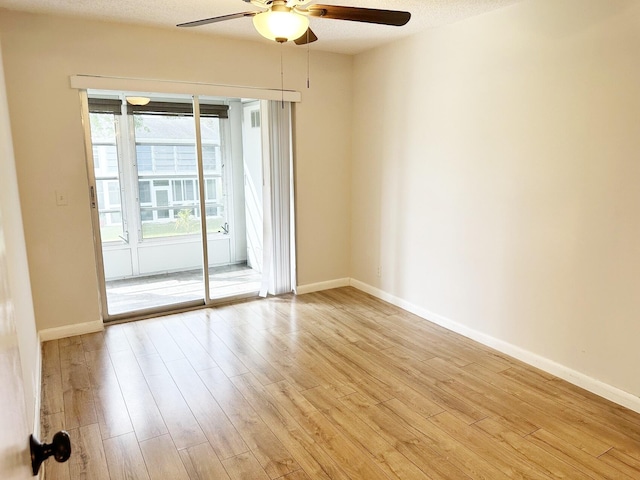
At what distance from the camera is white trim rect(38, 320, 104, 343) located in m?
Answer: 3.60

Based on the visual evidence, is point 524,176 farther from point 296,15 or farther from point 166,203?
point 166,203

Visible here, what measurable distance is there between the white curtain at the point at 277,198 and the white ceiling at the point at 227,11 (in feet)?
2.82

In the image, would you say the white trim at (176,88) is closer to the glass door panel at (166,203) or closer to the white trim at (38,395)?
the glass door panel at (166,203)

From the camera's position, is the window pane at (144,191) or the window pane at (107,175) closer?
the window pane at (107,175)

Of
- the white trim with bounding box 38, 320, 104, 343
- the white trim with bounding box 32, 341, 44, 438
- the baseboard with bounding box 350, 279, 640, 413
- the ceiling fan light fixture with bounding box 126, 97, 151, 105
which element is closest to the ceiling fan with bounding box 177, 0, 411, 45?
the white trim with bounding box 32, 341, 44, 438

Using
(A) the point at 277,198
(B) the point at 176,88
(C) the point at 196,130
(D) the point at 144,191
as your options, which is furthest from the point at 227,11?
(D) the point at 144,191

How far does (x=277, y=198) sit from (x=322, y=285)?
44.4 inches

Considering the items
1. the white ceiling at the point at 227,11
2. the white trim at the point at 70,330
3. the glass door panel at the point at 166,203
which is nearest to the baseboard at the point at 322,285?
the glass door panel at the point at 166,203

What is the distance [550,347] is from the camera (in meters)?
3.06

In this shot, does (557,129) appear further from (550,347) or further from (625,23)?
(550,347)

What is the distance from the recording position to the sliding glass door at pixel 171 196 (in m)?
5.20

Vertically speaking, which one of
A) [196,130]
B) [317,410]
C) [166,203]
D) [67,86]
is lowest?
[317,410]

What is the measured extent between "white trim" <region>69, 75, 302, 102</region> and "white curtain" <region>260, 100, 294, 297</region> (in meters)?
0.13

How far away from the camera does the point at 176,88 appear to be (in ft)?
12.7
